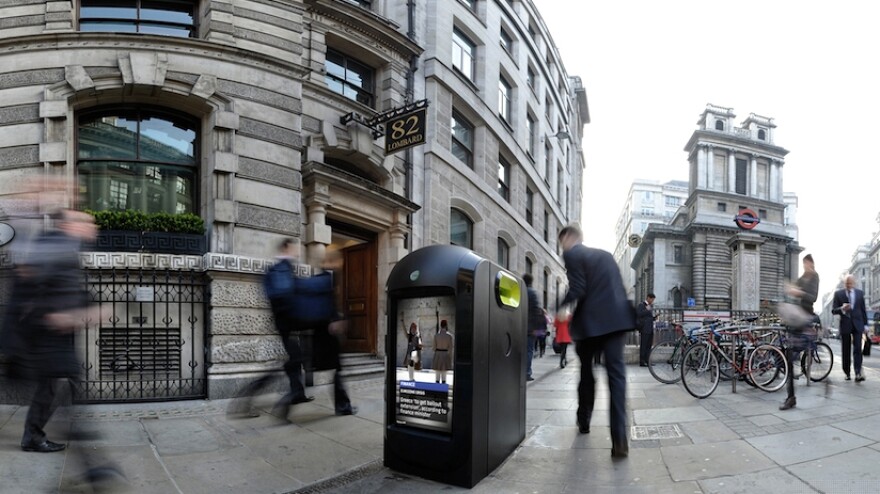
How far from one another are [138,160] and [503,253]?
45.6 ft

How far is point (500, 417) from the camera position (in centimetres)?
418

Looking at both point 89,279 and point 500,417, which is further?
point 89,279

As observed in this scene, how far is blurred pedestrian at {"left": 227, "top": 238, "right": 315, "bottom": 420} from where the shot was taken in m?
5.22

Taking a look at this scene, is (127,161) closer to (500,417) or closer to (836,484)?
(500,417)

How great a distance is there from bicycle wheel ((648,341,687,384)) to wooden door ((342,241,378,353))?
5653mm

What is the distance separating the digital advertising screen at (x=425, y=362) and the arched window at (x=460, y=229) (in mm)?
11329

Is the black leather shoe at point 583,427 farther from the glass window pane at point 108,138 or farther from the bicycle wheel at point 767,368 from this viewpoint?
the glass window pane at point 108,138

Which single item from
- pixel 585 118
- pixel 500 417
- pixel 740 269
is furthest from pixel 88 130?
pixel 585 118

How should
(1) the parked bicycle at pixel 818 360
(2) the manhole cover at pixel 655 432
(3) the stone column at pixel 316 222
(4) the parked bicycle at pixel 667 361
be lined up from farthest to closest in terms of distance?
(3) the stone column at pixel 316 222, (4) the parked bicycle at pixel 667 361, (1) the parked bicycle at pixel 818 360, (2) the manhole cover at pixel 655 432

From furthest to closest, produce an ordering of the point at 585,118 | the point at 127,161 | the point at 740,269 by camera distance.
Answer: the point at 585,118
the point at 740,269
the point at 127,161

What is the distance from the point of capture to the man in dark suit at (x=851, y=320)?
7.94m

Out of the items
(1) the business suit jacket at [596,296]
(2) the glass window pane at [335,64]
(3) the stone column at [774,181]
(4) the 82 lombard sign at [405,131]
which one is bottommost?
(1) the business suit jacket at [596,296]

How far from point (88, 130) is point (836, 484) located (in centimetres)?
1000

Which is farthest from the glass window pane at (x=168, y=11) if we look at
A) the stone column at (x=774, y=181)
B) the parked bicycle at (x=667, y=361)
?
the stone column at (x=774, y=181)
